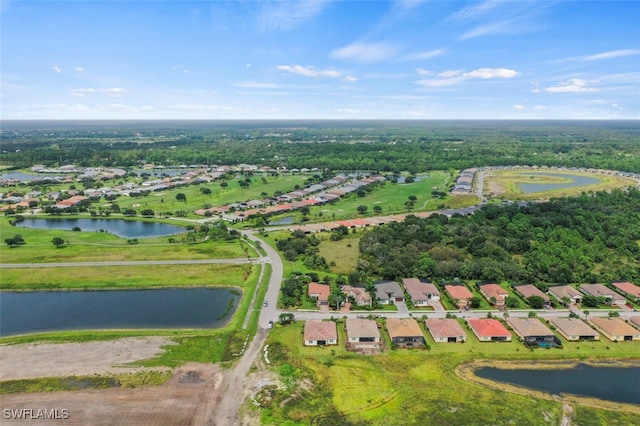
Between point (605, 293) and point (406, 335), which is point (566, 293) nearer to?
point (605, 293)

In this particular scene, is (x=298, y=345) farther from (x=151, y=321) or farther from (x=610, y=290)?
(x=610, y=290)

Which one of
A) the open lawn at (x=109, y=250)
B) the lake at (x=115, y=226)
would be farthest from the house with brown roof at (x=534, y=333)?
the lake at (x=115, y=226)

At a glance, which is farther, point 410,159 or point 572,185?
point 410,159

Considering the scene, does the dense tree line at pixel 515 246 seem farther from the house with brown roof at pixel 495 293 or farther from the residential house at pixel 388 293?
the residential house at pixel 388 293

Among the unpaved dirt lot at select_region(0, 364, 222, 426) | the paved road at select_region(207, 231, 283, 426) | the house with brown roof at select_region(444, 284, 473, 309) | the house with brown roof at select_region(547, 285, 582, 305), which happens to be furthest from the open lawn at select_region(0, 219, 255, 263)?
the house with brown roof at select_region(547, 285, 582, 305)

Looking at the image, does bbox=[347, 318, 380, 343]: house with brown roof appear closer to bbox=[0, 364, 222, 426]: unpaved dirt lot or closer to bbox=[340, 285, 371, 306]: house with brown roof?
bbox=[340, 285, 371, 306]: house with brown roof

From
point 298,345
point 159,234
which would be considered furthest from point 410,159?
point 298,345

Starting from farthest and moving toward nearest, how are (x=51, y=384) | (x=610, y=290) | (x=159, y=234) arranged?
(x=159, y=234) → (x=610, y=290) → (x=51, y=384)
